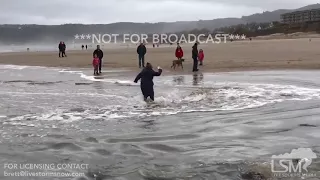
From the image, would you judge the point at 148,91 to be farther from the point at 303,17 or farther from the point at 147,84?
the point at 303,17

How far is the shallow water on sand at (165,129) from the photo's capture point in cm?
738

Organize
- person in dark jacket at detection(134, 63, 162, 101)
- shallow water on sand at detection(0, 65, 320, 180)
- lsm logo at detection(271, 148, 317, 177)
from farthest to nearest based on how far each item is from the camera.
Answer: person in dark jacket at detection(134, 63, 162, 101)
shallow water on sand at detection(0, 65, 320, 180)
lsm logo at detection(271, 148, 317, 177)

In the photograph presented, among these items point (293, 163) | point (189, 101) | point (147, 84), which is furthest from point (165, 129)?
point (147, 84)

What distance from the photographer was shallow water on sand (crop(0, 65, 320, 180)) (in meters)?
7.38

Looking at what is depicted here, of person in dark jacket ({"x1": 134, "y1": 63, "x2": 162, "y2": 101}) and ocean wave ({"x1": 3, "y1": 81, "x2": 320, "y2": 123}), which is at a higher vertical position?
person in dark jacket ({"x1": 134, "y1": 63, "x2": 162, "y2": 101})

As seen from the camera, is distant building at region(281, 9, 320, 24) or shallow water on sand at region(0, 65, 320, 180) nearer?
shallow water on sand at region(0, 65, 320, 180)

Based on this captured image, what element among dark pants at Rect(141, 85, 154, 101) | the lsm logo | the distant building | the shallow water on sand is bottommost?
the shallow water on sand

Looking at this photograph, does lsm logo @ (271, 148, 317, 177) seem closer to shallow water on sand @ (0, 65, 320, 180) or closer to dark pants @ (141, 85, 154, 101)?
shallow water on sand @ (0, 65, 320, 180)

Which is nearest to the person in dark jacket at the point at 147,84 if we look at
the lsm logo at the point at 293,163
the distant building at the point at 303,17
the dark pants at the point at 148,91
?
the dark pants at the point at 148,91

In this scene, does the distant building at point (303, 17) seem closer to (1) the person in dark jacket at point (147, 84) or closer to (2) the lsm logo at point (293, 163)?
(1) the person in dark jacket at point (147, 84)

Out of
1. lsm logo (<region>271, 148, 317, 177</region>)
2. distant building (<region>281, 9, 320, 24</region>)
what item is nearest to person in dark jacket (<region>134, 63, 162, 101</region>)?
lsm logo (<region>271, 148, 317, 177</region>)

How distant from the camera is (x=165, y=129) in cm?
1020

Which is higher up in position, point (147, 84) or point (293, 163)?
point (147, 84)

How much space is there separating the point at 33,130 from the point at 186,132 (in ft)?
11.9
